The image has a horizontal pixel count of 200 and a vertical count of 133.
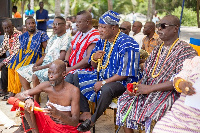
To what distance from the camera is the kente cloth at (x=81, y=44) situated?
17.4ft

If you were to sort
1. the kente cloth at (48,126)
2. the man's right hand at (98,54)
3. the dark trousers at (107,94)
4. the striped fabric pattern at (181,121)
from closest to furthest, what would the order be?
the striped fabric pattern at (181,121)
the kente cloth at (48,126)
the dark trousers at (107,94)
the man's right hand at (98,54)

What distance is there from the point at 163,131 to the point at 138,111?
0.63 metres

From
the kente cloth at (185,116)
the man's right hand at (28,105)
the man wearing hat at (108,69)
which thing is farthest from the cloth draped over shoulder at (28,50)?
the kente cloth at (185,116)

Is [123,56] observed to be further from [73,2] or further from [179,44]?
[73,2]

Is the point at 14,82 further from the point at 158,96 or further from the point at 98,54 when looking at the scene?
the point at 158,96

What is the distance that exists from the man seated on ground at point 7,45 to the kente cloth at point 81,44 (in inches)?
72.7

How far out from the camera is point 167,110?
379 cm

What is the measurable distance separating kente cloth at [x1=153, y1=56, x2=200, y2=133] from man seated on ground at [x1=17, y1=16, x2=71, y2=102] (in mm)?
2867

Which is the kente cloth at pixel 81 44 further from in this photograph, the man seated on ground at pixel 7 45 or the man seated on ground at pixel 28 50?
the man seated on ground at pixel 7 45

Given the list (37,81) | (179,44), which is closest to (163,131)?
(179,44)

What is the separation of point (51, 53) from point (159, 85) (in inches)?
109

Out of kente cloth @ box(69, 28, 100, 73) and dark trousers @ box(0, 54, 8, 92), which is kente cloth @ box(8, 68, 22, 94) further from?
kente cloth @ box(69, 28, 100, 73)

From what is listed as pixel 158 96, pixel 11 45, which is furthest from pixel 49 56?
pixel 158 96

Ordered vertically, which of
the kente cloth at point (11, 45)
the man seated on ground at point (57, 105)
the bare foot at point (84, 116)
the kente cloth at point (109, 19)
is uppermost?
the kente cloth at point (109, 19)
